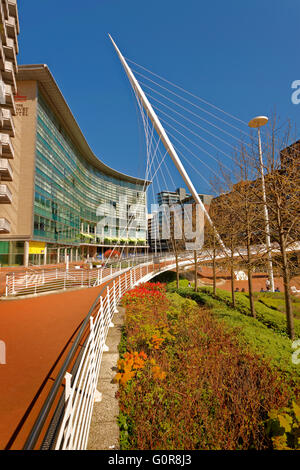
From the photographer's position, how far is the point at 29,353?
498 centimetres

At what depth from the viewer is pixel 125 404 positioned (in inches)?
133

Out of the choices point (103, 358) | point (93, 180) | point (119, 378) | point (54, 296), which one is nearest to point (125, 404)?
point (119, 378)

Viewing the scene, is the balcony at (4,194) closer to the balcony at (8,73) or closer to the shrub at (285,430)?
the balcony at (8,73)

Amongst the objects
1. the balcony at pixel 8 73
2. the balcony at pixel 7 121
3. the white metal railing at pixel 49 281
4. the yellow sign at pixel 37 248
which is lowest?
the white metal railing at pixel 49 281

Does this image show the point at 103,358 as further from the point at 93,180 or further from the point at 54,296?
the point at 93,180

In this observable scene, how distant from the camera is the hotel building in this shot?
88.0 feet

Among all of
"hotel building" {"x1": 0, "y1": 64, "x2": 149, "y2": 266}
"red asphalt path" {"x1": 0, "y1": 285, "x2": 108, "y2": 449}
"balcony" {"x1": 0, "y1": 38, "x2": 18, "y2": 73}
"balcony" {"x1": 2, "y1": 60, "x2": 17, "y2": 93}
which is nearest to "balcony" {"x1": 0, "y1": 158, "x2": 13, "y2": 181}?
"hotel building" {"x1": 0, "y1": 64, "x2": 149, "y2": 266}

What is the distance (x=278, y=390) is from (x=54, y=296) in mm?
10372

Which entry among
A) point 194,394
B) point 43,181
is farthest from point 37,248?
point 194,394

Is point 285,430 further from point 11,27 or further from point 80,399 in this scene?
point 11,27

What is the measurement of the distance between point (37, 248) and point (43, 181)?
31.9 ft

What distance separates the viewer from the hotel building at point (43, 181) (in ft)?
88.0

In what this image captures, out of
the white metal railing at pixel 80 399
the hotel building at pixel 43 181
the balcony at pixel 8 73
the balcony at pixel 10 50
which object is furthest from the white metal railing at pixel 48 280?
the balcony at pixel 10 50

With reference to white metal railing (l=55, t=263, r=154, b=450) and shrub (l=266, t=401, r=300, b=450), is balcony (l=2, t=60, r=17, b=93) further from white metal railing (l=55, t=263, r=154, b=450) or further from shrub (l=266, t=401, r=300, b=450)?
shrub (l=266, t=401, r=300, b=450)
